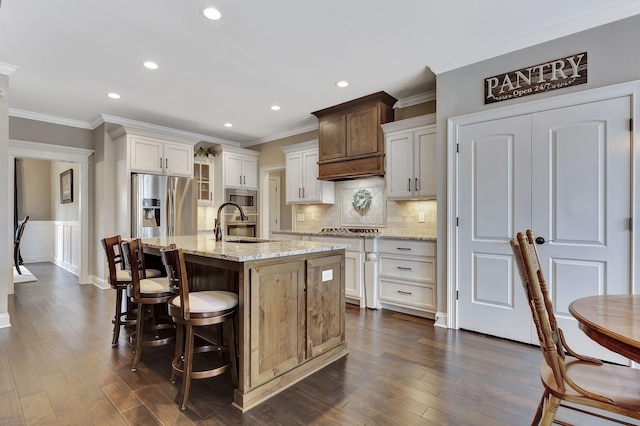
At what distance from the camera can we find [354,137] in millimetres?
4398

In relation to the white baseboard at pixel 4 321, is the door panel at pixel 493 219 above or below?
above

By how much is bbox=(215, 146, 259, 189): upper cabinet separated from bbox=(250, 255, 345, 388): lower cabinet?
407 centimetres

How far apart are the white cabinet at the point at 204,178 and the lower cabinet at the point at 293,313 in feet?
14.1

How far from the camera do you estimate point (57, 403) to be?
75.4 inches

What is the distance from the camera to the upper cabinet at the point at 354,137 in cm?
419

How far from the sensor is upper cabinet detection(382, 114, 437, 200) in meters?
3.79

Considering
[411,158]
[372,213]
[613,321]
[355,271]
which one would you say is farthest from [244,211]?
[613,321]

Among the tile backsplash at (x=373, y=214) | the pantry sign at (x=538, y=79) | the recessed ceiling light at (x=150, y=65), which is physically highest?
the recessed ceiling light at (x=150, y=65)

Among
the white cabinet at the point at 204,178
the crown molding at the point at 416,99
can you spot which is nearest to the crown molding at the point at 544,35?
the crown molding at the point at 416,99

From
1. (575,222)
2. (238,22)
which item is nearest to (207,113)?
(238,22)

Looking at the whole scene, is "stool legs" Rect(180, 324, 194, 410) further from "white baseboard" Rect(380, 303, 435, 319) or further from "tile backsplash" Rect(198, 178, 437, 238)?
"tile backsplash" Rect(198, 178, 437, 238)

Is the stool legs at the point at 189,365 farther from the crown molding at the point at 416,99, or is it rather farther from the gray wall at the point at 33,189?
the gray wall at the point at 33,189

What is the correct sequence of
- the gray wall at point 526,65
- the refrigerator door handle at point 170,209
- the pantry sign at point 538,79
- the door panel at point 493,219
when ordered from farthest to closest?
the refrigerator door handle at point 170,209
the door panel at point 493,219
the pantry sign at point 538,79
the gray wall at point 526,65

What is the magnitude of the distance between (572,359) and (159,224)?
507cm
